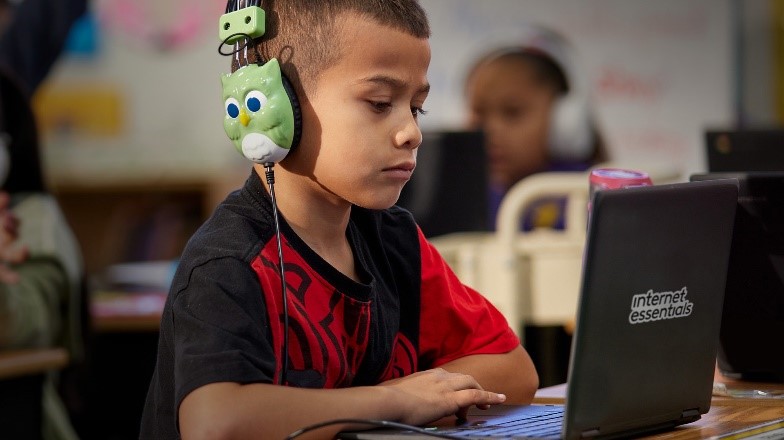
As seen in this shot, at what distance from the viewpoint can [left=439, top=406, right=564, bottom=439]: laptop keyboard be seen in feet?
3.20

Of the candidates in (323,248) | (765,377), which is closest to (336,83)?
(323,248)

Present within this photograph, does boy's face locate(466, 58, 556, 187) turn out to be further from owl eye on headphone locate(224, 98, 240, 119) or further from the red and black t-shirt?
owl eye on headphone locate(224, 98, 240, 119)

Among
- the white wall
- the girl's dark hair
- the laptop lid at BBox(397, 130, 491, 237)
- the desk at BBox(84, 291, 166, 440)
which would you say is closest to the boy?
the girl's dark hair

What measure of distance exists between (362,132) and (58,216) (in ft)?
6.51

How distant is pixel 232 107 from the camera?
1.16 m

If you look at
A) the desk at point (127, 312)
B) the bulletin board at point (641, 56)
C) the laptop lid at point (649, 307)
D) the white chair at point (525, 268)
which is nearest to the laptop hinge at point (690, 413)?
the laptop lid at point (649, 307)

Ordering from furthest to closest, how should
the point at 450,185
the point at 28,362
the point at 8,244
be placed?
the point at 450,185
the point at 8,244
the point at 28,362

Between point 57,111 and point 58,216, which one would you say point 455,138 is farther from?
point 57,111

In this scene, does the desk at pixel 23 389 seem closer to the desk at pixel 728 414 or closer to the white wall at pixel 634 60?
the desk at pixel 728 414

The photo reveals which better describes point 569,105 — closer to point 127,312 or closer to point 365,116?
point 127,312

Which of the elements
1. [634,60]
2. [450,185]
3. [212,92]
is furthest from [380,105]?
[212,92]

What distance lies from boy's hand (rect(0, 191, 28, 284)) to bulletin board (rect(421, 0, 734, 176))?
2608mm

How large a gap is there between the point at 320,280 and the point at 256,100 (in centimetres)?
19

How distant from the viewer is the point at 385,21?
1165 mm
